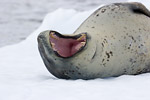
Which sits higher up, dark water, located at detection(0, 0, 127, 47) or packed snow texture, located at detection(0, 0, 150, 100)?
dark water, located at detection(0, 0, 127, 47)

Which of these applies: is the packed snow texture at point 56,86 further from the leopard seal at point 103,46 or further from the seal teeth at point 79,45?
the seal teeth at point 79,45

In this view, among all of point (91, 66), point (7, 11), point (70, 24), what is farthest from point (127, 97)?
point (7, 11)

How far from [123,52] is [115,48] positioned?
0.08m

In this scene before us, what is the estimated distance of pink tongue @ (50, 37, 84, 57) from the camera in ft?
10.5

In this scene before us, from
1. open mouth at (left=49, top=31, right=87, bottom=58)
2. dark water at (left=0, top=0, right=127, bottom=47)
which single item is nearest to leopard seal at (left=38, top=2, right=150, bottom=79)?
open mouth at (left=49, top=31, right=87, bottom=58)

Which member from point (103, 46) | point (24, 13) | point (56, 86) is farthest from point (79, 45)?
point (24, 13)

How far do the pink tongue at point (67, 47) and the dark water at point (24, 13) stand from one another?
3699mm

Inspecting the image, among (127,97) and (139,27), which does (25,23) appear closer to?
(139,27)

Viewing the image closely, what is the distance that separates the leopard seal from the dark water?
11.5 feet

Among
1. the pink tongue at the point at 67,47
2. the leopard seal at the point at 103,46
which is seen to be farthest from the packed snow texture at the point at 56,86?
the pink tongue at the point at 67,47

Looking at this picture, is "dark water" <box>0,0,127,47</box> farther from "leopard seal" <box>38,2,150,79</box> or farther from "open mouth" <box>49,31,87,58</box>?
"open mouth" <box>49,31,87,58</box>

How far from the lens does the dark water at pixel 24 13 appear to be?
25.5 ft

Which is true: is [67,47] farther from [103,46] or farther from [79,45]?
[103,46]

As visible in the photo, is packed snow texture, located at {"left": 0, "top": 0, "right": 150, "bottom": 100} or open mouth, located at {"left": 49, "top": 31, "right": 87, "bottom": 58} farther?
open mouth, located at {"left": 49, "top": 31, "right": 87, "bottom": 58}
